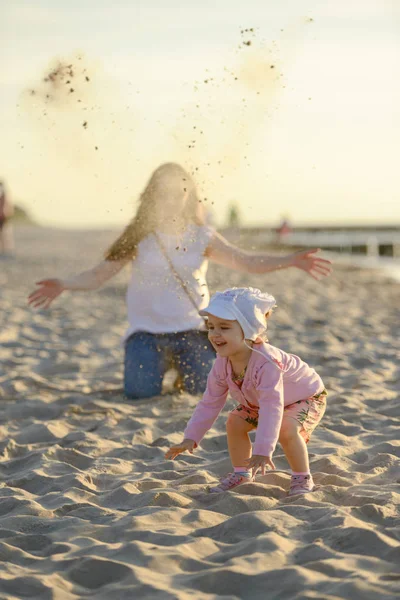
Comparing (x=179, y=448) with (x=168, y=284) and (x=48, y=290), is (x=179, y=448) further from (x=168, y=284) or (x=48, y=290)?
(x=168, y=284)

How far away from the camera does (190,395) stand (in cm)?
591

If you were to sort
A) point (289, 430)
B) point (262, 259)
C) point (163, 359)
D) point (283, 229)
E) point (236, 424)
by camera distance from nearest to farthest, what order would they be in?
point (289, 430)
point (236, 424)
point (262, 259)
point (163, 359)
point (283, 229)

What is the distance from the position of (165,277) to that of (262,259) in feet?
2.64

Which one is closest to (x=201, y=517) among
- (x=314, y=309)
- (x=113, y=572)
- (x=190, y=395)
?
(x=113, y=572)

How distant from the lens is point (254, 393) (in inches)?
148

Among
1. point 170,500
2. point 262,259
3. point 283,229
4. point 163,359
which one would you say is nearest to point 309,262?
point 262,259

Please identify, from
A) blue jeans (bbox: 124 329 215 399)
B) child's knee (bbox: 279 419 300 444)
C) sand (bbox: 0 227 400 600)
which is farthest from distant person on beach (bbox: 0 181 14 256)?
child's knee (bbox: 279 419 300 444)

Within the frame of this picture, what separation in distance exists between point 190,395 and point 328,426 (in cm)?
119

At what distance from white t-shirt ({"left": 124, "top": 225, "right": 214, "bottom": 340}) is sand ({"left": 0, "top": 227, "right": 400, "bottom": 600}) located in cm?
53

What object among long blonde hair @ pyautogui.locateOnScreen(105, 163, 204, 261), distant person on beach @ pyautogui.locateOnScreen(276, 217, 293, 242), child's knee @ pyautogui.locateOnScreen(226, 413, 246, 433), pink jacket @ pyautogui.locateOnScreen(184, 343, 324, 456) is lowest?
distant person on beach @ pyautogui.locateOnScreen(276, 217, 293, 242)

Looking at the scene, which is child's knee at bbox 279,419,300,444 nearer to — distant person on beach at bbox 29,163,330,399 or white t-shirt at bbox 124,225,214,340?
distant person on beach at bbox 29,163,330,399

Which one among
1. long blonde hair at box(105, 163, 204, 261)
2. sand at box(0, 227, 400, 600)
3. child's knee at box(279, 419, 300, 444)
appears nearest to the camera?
sand at box(0, 227, 400, 600)

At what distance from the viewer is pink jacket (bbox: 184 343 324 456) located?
11.8ft

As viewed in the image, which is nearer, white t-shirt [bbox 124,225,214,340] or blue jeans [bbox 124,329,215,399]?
white t-shirt [bbox 124,225,214,340]
